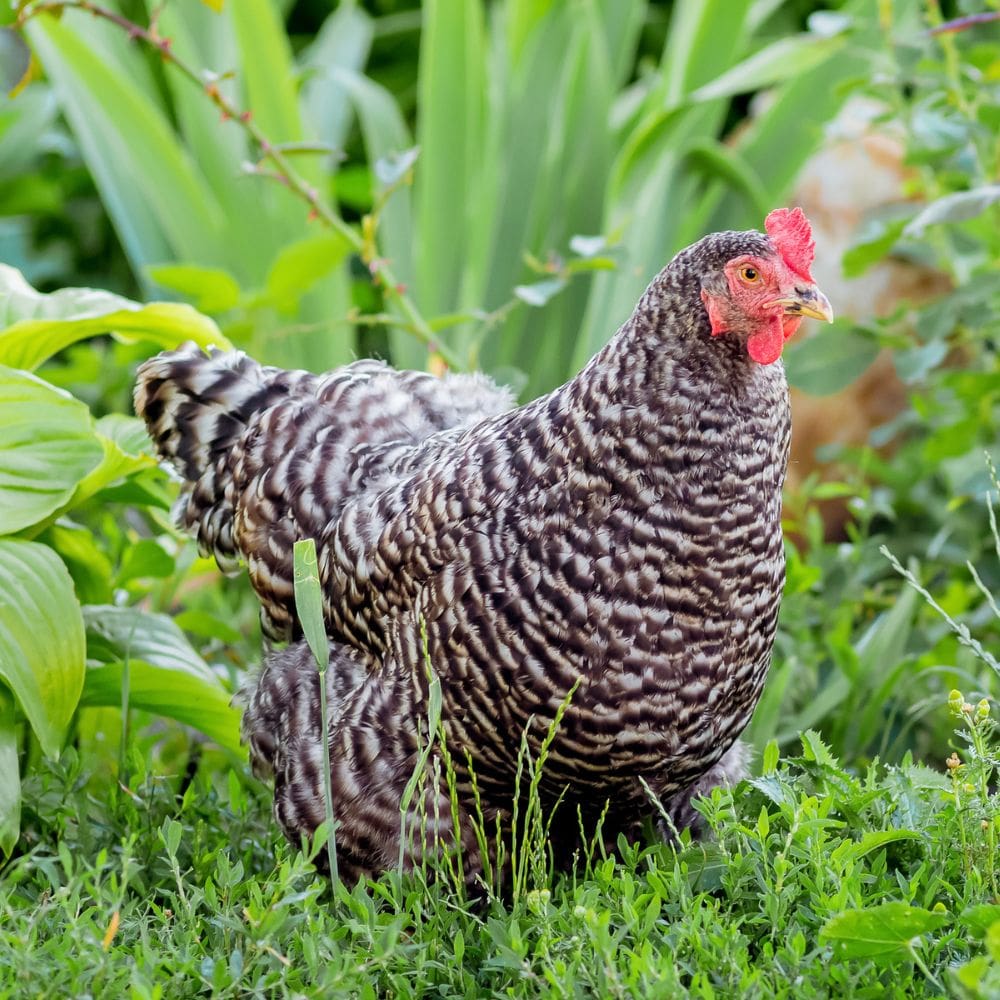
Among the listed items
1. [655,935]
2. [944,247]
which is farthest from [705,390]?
[944,247]

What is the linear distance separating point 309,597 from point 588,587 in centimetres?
40

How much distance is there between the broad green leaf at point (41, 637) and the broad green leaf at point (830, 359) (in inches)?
69.6

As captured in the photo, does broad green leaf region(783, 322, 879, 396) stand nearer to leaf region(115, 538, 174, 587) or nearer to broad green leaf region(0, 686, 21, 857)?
leaf region(115, 538, 174, 587)

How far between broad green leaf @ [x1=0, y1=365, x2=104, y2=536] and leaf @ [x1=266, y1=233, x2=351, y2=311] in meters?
1.03

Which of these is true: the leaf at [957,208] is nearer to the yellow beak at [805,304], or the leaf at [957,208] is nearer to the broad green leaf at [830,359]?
the broad green leaf at [830,359]

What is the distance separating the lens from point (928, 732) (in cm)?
297

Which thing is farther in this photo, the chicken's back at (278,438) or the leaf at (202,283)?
the leaf at (202,283)

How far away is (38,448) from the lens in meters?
2.33

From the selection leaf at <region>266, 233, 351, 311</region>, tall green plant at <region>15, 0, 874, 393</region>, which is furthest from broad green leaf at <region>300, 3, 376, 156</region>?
leaf at <region>266, 233, 351, 311</region>

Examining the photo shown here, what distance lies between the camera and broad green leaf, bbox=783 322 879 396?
3.25 metres

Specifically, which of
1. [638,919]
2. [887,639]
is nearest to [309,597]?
[638,919]

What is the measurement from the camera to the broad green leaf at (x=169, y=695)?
2414mm

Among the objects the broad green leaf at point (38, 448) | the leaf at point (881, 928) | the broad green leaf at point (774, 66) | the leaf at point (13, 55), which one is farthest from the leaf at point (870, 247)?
the leaf at point (13, 55)

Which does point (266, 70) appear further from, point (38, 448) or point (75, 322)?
point (38, 448)
